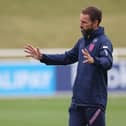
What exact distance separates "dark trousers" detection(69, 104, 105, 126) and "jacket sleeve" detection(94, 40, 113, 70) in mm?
643

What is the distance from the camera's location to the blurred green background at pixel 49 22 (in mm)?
34906

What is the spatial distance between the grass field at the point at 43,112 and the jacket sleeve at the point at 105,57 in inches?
241

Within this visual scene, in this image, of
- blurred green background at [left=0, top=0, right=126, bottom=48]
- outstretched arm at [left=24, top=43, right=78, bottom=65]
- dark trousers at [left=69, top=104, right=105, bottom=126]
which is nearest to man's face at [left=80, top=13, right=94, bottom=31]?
outstretched arm at [left=24, top=43, right=78, bottom=65]

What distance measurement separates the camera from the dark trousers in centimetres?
850

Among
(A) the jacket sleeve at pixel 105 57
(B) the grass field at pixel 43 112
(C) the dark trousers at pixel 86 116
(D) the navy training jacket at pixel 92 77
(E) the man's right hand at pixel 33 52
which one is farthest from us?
(B) the grass field at pixel 43 112

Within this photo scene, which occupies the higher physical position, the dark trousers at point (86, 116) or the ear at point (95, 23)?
the ear at point (95, 23)

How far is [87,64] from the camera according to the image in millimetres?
8359

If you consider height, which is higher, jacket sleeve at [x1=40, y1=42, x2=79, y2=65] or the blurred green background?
the blurred green background

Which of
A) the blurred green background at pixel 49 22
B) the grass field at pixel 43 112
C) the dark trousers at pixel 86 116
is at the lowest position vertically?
the grass field at pixel 43 112

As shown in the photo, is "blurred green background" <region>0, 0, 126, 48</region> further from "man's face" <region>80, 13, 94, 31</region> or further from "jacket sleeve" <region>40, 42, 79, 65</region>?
"man's face" <region>80, 13, 94, 31</region>

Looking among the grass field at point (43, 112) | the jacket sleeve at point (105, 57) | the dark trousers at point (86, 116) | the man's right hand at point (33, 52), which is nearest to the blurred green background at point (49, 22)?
the grass field at point (43, 112)

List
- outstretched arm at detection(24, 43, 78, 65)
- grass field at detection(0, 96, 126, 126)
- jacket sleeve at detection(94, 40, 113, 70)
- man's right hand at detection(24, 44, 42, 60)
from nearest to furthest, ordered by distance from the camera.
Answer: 1. jacket sleeve at detection(94, 40, 113, 70)
2. man's right hand at detection(24, 44, 42, 60)
3. outstretched arm at detection(24, 43, 78, 65)
4. grass field at detection(0, 96, 126, 126)

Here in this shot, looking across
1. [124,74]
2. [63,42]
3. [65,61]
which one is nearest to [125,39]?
[63,42]

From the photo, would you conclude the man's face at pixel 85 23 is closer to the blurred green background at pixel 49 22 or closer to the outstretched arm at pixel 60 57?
the outstretched arm at pixel 60 57
